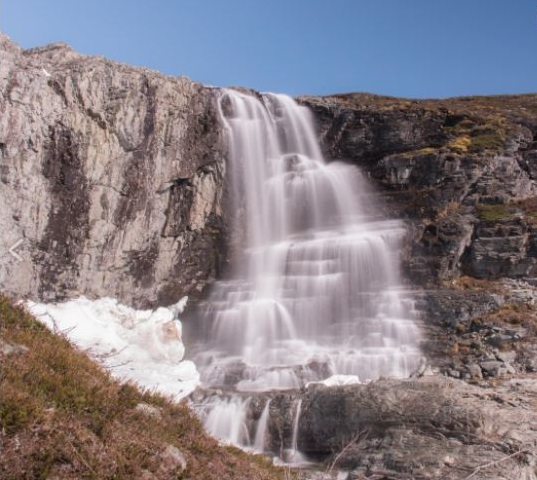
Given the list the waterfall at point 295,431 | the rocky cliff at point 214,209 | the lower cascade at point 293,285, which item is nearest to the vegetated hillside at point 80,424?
the waterfall at point 295,431

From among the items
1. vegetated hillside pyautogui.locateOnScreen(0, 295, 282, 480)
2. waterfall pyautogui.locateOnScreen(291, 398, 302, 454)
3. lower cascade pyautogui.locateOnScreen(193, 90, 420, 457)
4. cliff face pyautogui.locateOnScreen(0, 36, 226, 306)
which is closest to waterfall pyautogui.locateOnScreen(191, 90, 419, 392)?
lower cascade pyautogui.locateOnScreen(193, 90, 420, 457)

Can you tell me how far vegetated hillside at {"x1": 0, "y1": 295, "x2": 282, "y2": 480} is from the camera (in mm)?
6508

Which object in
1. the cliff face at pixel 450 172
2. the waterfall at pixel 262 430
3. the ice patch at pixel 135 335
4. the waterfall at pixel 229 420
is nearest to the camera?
the waterfall at pixel 262 430

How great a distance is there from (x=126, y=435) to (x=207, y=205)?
25.7 metres

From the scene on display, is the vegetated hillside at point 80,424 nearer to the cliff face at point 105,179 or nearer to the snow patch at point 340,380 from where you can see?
the snow patch at point 340,380

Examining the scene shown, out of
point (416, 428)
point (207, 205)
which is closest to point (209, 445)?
point (416, 428)

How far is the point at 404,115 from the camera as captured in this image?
37.1m

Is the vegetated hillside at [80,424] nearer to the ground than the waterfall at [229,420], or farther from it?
farther from it

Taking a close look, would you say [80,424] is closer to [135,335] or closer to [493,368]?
[493,368]

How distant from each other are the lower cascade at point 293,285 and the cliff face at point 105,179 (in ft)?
7.88

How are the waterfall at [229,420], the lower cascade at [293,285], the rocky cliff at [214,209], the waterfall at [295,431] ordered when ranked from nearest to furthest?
the waterfall at [295,431] → the waterfall at [229,420] → the rocky cliff at [214,209] → the lower cascade at [293,285]

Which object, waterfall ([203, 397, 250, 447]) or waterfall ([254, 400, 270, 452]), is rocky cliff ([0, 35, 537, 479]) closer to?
waterfall ([254, 400, 270, 452])

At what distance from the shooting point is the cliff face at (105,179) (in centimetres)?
2586

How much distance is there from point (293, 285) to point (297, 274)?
0.96 metres
